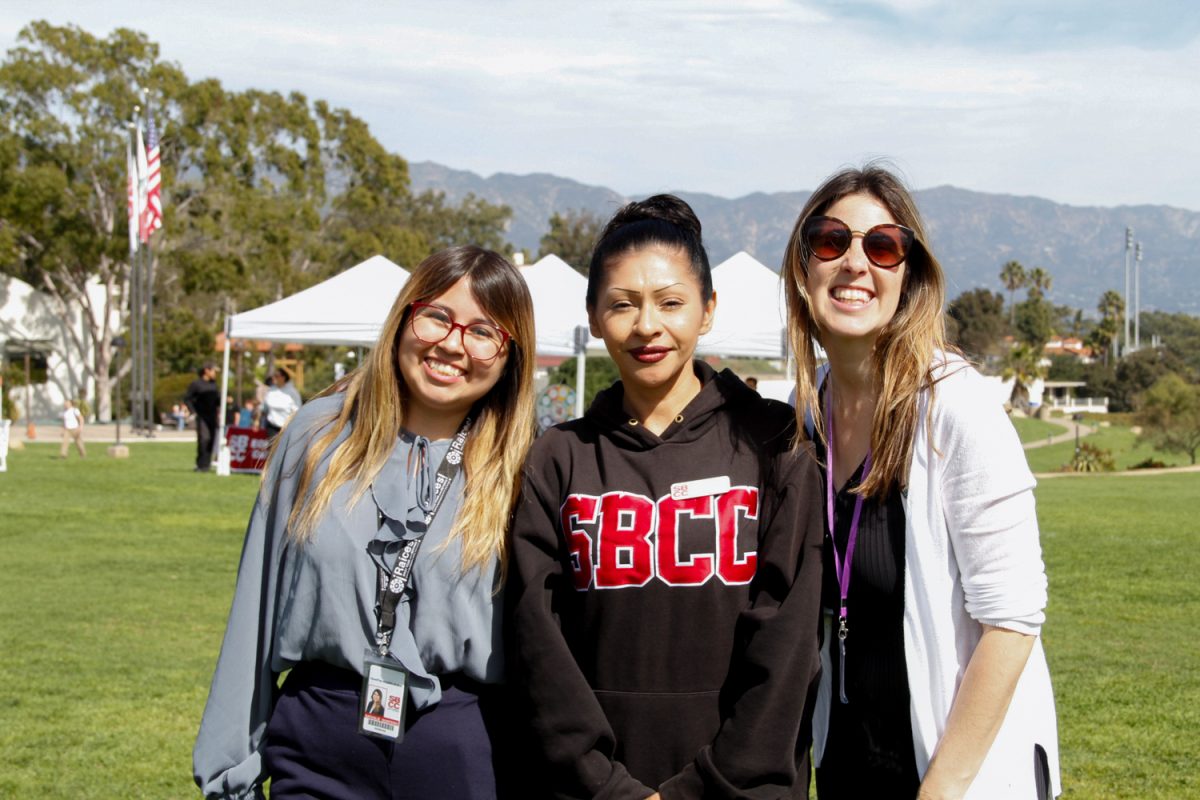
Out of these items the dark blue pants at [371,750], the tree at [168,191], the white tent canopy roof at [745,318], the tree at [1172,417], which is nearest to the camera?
the dark blue pants at [371,750]

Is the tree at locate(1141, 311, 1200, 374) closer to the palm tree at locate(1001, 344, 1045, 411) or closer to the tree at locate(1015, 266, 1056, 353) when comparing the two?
the tree at locate(1015, 266, 1056, 353)

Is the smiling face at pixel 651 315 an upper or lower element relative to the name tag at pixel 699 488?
upper

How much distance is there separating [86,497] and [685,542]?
16.5 metres

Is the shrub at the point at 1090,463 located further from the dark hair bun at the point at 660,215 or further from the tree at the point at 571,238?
the tree at the point at 571,238

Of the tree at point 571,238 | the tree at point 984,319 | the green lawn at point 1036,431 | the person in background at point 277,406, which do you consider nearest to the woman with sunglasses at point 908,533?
the person in background at point 277,406

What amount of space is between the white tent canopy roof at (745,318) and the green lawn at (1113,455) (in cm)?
1790

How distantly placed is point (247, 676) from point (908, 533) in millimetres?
1452

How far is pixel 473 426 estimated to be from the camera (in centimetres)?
302

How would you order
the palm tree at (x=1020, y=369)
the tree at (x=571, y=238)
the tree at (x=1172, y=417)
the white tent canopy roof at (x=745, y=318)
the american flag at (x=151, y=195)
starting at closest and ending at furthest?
the white tent canopy roof at (x=745, y=318)
the american flag at (x=151, y=195)
the tree at (x=1172, y=417)
the palm tree at (x=1020, y=369)
the tree at (x=571, y=238)

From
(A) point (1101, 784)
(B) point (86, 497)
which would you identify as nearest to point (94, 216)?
(B) point (86, 497)

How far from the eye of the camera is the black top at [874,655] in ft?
8.46

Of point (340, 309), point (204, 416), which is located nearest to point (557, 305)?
point (340, 309)

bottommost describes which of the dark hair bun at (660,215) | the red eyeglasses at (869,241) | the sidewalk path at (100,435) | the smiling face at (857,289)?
the sidewalk path at (100,435)

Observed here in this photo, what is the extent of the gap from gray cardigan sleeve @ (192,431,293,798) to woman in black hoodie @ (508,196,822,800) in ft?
1.82
